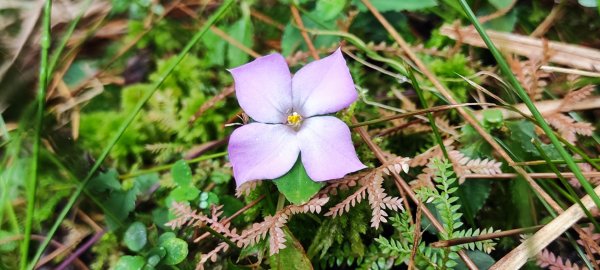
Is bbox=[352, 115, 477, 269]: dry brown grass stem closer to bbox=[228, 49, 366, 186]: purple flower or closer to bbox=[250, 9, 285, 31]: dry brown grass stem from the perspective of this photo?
bbox=[228, 49, 366, 186]: purple flower

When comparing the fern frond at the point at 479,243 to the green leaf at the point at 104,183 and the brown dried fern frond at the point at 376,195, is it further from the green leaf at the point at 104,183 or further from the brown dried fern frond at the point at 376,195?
the green leaf at the point at 104,183

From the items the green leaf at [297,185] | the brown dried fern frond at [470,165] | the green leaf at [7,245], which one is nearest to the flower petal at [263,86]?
the green leaf at [297,185]

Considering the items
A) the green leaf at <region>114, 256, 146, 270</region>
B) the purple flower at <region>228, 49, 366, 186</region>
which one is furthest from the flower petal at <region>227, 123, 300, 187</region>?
the green leaf at <region>114, 256, 146, 270</region>

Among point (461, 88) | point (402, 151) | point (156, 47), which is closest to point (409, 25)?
point (461, 88)

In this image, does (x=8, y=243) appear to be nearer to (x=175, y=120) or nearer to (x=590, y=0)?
(x=175, y=120)

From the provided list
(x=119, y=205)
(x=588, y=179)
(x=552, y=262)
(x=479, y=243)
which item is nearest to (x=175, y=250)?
(x=119, y=205)

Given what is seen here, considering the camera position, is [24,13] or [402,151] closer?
[402,151]

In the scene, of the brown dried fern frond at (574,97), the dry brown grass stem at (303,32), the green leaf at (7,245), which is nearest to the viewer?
the brown dried fern frond at (574,97)
